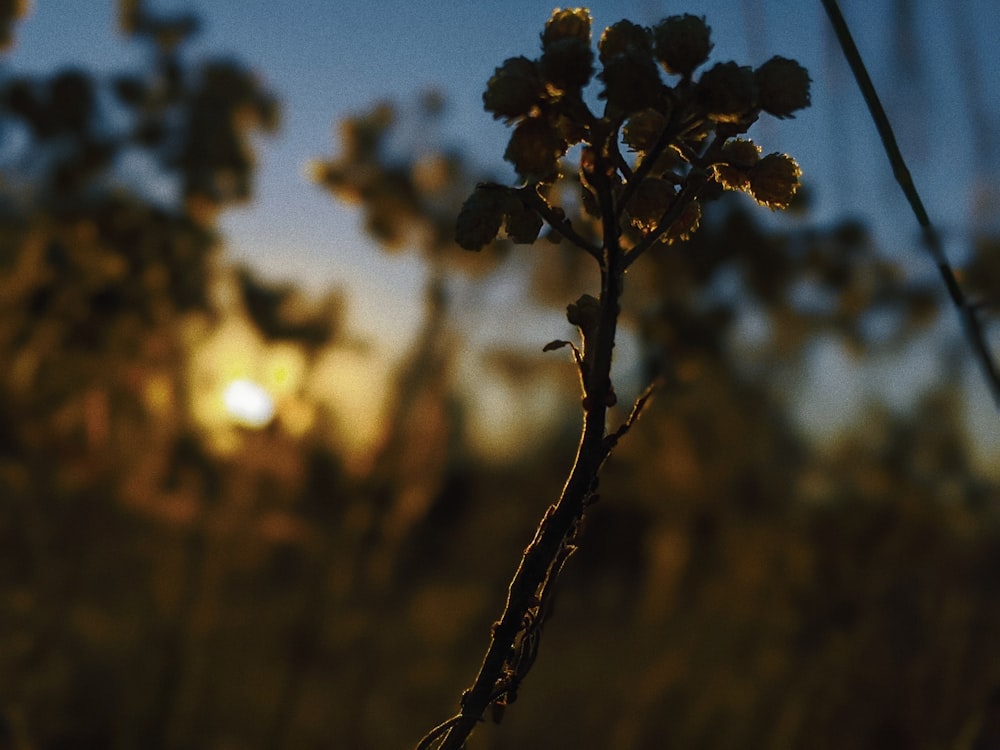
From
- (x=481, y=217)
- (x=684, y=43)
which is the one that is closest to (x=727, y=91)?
(x=684, y=43)

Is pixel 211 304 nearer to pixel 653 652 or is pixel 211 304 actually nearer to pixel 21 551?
pixel 21 551

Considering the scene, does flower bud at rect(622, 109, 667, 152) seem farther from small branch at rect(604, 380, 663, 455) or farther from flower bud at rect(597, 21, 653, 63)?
small branch at rect(604, 380, 663, 455)

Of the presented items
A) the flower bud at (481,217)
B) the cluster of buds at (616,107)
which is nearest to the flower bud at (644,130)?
the cluster of buds at (616,107)

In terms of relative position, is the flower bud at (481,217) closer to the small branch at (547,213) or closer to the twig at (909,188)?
the small branch at (547,213)

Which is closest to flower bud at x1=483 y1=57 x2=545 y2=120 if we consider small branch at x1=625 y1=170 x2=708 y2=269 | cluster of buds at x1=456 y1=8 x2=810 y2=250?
cluster of buds at x1=456 y1=8 x2=810 y2=250

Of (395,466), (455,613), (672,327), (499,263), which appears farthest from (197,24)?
(455,613)

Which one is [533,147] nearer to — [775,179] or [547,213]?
[547,213]
